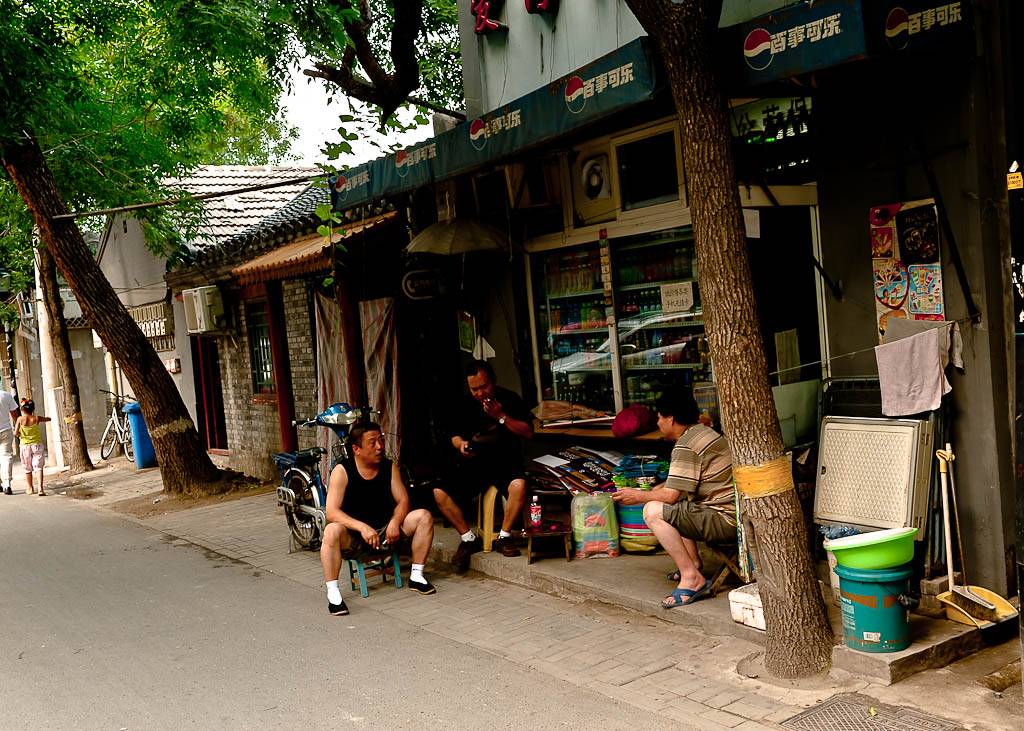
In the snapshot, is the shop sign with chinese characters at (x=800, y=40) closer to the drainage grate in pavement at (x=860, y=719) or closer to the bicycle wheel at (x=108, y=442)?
the drainage grate in pavement at (x=860, y=719)

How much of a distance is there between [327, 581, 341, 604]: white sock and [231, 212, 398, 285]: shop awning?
347 cm

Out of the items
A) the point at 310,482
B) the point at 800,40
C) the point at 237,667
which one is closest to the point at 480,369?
the point at 310,482

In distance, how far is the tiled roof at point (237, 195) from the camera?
1652 cm

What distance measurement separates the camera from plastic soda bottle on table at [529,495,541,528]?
7422 millimetres

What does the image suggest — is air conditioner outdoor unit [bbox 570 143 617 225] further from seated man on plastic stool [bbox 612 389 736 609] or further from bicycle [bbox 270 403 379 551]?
bicycle [bbox 270 403 379 551]

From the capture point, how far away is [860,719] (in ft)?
14.3

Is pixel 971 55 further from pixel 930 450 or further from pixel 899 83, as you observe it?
pixel 930 450

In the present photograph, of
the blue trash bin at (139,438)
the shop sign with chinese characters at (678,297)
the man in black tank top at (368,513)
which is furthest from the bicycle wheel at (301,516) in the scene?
the blue trash bin at (139,438)

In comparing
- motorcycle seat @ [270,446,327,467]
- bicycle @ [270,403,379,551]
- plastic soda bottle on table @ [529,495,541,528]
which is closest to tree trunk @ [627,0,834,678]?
plastic soda bottle on table @ [529,495,541,528]

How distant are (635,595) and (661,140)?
3692 millimetres

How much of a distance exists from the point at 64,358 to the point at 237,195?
430 cm

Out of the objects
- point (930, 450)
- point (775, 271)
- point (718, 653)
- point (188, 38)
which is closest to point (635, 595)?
point (718, 653)

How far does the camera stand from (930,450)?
5418 millimetres

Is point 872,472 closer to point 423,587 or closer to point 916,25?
point 916,25
